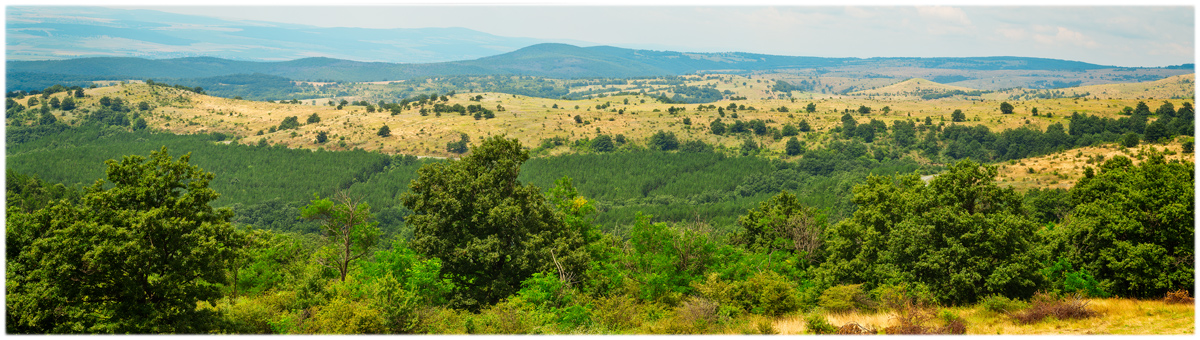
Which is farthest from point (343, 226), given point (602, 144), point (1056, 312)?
point (602, 144)

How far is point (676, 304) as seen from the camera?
3070 cm

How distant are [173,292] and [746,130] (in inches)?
6698

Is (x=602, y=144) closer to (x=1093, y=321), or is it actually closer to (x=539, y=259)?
(x=539, y=259)

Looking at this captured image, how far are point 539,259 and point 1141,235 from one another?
28696mm

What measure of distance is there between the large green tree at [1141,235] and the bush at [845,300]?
38.3ft

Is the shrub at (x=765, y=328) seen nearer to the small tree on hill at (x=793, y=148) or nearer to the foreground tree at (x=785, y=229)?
the foreground tree at (x=785, y=229)

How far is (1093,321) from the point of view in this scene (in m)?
22.8

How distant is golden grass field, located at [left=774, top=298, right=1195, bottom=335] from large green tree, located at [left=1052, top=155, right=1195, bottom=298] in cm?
214

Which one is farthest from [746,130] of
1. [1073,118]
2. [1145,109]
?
[1145,109]

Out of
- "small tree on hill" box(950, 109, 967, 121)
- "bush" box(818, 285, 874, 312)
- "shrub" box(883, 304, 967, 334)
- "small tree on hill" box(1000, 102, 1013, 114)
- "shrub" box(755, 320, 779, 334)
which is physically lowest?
"bush" box(818, 285, 874, 312)

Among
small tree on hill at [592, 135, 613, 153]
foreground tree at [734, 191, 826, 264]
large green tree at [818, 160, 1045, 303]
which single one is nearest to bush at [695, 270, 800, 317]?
large green tree at [818, 160, 1045, 303]

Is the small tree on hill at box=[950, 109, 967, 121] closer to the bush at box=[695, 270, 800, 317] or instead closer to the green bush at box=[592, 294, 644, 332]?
the bush at box=[695, 270, 800, 317]

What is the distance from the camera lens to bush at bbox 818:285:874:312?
92.9 ft

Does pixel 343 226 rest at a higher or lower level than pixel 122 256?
lower
